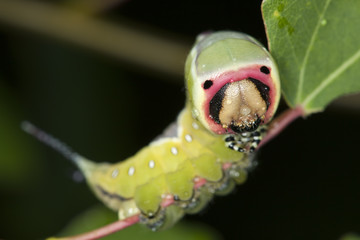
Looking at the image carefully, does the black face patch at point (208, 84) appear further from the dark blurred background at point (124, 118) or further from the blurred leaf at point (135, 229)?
the dark blurred background at point (124, 118)

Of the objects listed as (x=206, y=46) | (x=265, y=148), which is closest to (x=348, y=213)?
(x=265, y=148)

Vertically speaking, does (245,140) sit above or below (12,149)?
above

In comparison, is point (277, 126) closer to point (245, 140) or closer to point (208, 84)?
point (245, 140)

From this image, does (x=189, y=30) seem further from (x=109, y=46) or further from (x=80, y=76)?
(x=80, y=76)

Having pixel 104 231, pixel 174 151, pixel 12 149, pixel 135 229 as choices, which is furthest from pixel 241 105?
pixel 12 149

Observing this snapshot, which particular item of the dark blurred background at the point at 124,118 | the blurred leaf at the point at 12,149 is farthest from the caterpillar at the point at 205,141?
the dark blurred background at the point at 124,118

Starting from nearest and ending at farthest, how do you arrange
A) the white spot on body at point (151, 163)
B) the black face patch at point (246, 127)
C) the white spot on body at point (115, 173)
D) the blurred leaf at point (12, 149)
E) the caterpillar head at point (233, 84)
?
the caterpillar head at point (233, 84) < the black face patch at point (246, 127) < the white spot on body at point (151, 163) < the white spot on body at point (115, 173) < the blurred leaf at point (12, 149)
